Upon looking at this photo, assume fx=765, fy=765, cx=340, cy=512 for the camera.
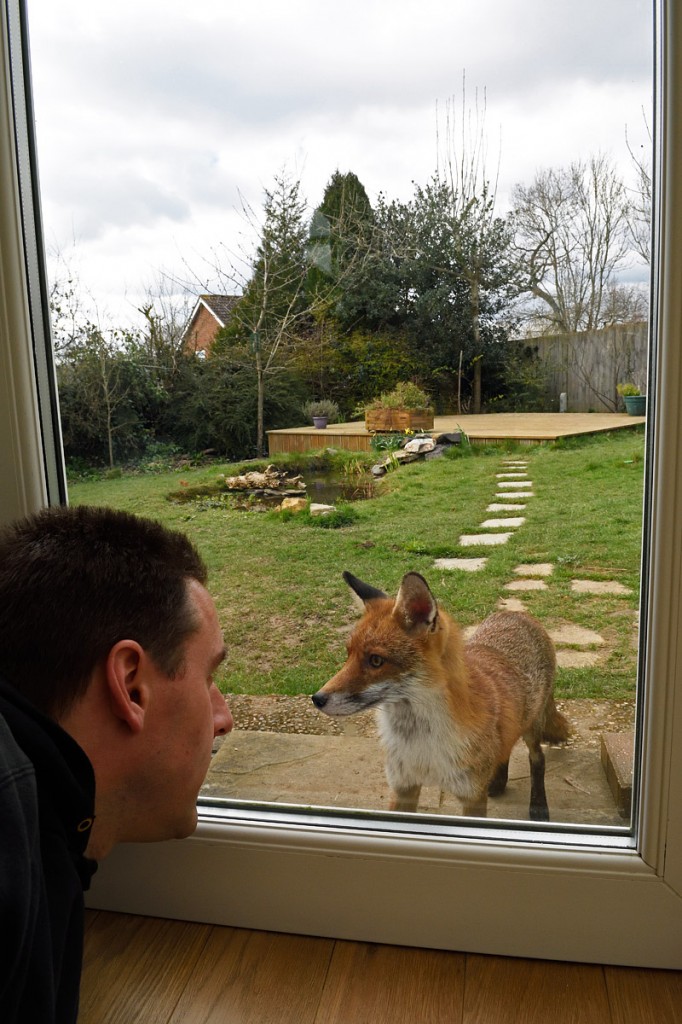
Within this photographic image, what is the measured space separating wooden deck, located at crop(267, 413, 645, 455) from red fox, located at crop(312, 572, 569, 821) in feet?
1.02

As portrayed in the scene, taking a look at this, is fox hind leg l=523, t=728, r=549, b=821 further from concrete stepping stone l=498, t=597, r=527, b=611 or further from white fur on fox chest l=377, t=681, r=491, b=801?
concrete stepping stone l=498, t=597, r=527, b=611

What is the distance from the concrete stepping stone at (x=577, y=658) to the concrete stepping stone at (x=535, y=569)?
0.17 metres

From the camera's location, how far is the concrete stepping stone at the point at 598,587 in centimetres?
155

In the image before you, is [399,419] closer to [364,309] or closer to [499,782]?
[364,309]

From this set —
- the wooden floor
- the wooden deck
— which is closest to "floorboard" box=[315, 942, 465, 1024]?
the wooden floor

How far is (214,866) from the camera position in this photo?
1.75 metres

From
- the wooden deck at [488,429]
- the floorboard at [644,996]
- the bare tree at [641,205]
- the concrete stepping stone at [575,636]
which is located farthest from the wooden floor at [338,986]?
the bare tree at [641,205]

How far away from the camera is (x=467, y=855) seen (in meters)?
1.61

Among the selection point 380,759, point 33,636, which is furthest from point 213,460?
point 33,636

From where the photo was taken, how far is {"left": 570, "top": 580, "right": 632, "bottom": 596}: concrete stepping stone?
5.08 ft

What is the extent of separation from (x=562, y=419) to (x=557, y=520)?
0.21 m

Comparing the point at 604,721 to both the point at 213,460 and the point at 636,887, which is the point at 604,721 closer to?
the point at 636,887

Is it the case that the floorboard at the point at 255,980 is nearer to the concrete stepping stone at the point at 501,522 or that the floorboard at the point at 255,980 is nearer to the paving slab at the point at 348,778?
the paving slab at the point at 348,778

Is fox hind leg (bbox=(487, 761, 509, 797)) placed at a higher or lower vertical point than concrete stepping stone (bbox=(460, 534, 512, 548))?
lower
